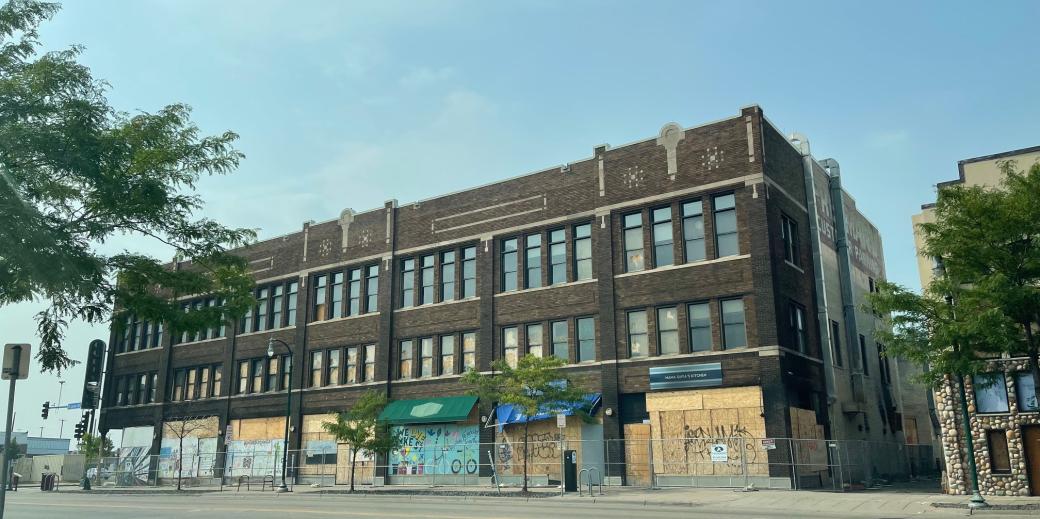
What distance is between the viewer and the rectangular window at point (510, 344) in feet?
122

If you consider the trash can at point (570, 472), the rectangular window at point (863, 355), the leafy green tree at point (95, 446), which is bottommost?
the trash can at point (570, 472)

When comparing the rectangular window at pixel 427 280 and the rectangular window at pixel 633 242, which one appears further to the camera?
the rectangular window at pixel 427 280

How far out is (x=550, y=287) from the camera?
120 ft

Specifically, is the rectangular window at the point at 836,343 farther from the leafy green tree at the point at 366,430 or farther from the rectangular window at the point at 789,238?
the leafy green tree at the point at 366,430

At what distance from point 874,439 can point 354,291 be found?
1072 inches

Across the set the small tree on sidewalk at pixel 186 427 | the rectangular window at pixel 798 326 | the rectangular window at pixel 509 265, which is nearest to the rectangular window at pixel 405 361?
the rectangular window at pixel 509 265

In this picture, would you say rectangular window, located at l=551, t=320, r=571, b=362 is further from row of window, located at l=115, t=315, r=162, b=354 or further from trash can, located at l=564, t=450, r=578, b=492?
row of window, located at l=115, t=315, r=162, b=354

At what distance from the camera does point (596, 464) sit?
110 ft

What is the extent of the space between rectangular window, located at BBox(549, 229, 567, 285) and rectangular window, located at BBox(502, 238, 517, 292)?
202cm

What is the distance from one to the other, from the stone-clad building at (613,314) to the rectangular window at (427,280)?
0.45 feet

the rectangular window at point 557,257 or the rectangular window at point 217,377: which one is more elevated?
the rectangular window at point 557,257

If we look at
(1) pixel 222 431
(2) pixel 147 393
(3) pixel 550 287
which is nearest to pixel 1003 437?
(3) pixel 550 287

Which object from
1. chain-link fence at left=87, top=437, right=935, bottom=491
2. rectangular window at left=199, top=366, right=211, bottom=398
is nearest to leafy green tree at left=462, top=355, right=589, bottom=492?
chain-link fence at left=87, top=437, right=935, bottom=491

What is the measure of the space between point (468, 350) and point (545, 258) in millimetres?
5965
